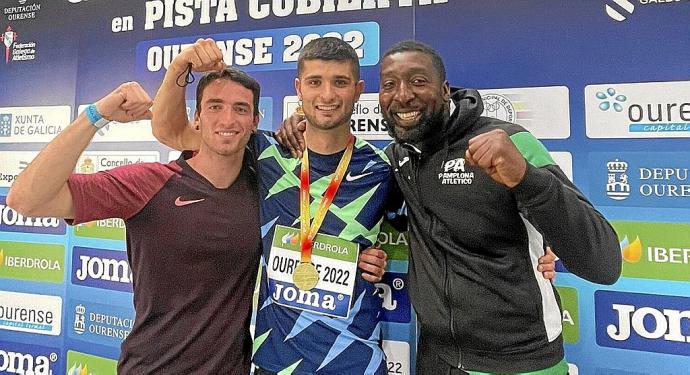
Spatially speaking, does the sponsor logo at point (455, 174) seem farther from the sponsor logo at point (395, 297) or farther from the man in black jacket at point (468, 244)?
the sponsor logo at point (395, 297)

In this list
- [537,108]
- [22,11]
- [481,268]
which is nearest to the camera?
[481,268]

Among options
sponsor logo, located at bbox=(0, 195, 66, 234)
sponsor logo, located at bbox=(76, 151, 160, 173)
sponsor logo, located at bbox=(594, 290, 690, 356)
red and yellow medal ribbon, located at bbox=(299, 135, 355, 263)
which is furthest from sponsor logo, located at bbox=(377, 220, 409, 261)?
sponsor logo, located at bbox=(0, 195, 66, 234)

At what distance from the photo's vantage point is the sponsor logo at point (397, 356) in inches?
71.7

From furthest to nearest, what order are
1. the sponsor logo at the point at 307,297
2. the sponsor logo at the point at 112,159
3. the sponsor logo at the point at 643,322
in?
the sponsor logo at the point at 112,159, the sponsor logo at the point at 643,322, the sponsor logo at the point at 307,297

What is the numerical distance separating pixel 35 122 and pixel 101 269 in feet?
2.81

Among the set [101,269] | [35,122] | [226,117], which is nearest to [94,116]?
[226,117]

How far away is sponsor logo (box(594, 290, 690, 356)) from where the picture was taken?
155cm

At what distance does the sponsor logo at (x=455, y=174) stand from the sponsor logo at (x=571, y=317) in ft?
2.15

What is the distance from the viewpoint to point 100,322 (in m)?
2.28

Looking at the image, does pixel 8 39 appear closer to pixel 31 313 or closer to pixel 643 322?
pixel 31 313

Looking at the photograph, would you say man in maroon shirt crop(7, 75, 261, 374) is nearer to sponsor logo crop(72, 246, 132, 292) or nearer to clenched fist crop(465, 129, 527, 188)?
clenched fist crop(465, 129, 527, 188)

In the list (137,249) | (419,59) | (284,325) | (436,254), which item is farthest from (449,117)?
(137,249)

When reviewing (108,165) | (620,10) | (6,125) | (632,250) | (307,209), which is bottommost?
(632,250)

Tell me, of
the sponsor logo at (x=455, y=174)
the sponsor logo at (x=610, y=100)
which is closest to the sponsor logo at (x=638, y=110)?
the sponsor logo at (x=610, y=100)
